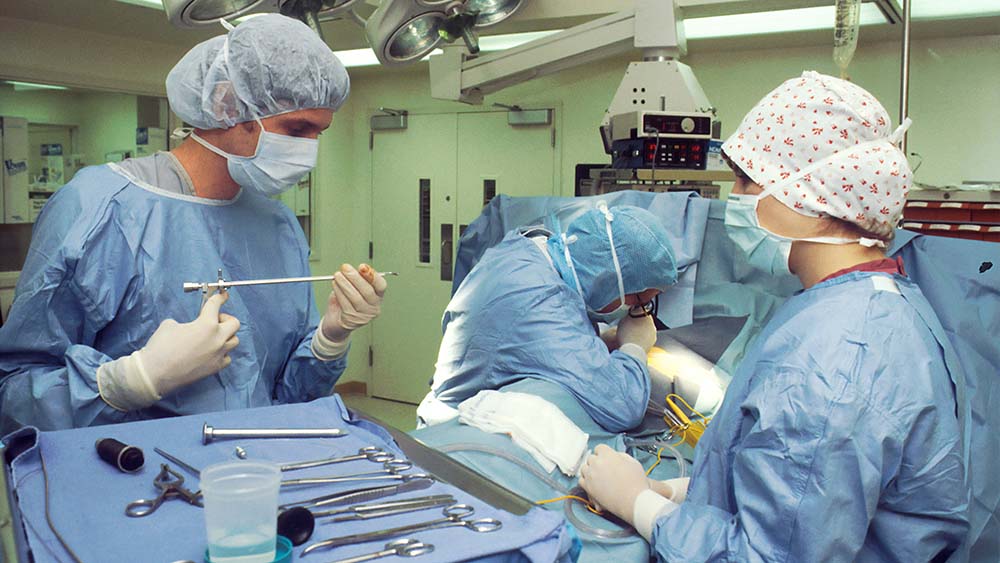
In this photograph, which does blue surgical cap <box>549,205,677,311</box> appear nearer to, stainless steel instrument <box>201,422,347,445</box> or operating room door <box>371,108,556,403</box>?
stainless steel instrument <box>201,422,347,445</box>

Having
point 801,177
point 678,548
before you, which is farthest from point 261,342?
point 801,177

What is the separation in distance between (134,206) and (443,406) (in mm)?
1050

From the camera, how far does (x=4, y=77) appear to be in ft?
12.5

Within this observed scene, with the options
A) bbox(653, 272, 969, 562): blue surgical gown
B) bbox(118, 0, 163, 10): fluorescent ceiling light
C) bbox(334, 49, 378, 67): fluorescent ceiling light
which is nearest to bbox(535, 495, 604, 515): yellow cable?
bbox(653, 272, 969, 562): blue surgical gown

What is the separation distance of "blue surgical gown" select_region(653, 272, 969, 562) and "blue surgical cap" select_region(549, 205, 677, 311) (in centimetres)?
97

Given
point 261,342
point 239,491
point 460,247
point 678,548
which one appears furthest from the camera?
point 460,247

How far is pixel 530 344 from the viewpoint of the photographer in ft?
6.85

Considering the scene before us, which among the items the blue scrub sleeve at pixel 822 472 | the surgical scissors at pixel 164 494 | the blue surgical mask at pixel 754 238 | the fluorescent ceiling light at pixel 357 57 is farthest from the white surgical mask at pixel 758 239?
the fluorescent ceiling light at pixel 357 57

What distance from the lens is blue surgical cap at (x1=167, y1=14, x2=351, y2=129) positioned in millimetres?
1494

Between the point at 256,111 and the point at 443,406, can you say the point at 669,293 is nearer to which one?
the point at 443,406

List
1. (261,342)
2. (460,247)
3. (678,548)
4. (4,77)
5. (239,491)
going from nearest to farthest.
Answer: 1. (239,491)
2. (678,548)
3. (261,342)
4. (460,247)
5. (4,77)

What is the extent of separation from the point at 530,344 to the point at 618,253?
402 mm

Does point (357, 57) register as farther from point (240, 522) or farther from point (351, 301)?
point (240, 522)

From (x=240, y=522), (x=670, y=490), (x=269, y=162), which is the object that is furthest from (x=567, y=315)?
(x=240, y=522)
